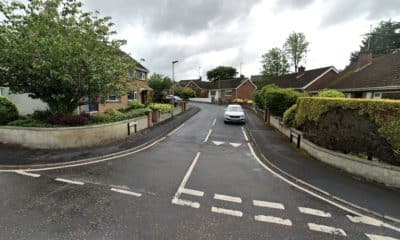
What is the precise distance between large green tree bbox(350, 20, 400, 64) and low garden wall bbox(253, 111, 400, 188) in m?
44.0

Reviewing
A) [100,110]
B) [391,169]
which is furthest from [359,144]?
[100,110]

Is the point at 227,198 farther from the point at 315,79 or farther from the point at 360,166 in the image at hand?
the point at 315,79

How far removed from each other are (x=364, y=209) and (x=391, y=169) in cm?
210

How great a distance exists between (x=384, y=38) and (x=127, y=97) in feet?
166

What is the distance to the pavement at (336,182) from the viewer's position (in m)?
4.94

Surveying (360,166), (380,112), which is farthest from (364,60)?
(360,166)

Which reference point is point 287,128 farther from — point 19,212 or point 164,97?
point 164,97

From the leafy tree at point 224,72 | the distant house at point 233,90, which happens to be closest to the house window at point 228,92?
the distant house at point 233,90

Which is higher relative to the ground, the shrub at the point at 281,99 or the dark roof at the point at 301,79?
the dark roof at the point at 301,79

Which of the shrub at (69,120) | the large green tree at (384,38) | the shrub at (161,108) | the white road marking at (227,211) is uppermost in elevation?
the large green tree at (384,38)

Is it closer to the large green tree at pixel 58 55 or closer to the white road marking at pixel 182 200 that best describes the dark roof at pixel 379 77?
the white road marking at pixel 182 200

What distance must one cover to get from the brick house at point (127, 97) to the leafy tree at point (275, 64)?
91.1 feet

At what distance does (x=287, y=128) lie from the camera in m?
12.3

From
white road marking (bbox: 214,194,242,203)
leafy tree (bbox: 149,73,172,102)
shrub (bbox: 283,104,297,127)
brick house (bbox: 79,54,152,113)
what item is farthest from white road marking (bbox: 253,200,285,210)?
leafy tree (bbox: 149,73,172,102)
